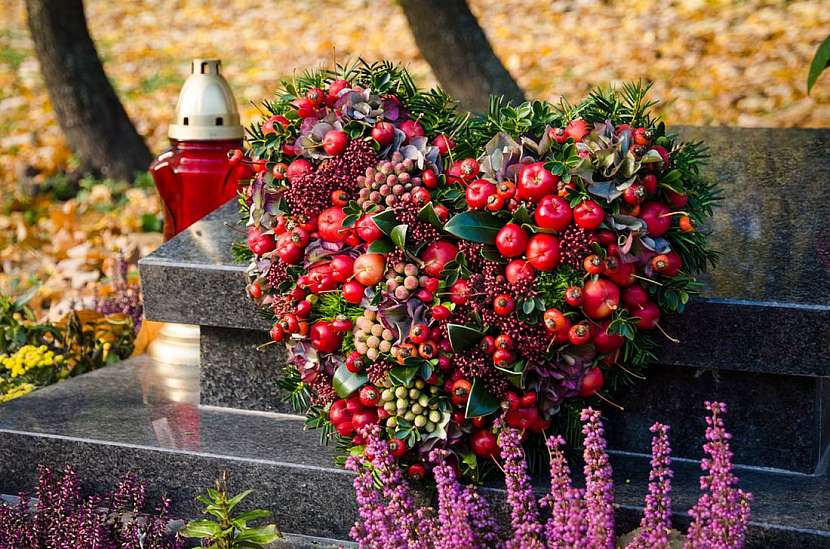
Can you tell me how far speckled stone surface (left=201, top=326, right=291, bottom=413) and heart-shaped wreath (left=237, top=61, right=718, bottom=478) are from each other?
0.38 meters

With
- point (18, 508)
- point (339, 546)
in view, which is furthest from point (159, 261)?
point (339, 546)

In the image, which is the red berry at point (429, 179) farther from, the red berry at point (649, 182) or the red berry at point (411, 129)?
the red berry at point (649, 182)

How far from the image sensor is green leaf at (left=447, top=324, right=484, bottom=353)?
80.7 inches

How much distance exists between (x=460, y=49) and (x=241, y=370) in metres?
2.89

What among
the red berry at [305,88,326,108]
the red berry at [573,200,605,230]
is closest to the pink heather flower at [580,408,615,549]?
the red berry at [573,200,605,230]

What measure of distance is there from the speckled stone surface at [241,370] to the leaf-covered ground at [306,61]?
5.66ft

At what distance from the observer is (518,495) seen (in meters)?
1.99

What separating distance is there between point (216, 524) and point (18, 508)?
1.82ft

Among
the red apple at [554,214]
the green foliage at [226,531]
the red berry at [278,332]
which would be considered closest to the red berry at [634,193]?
the red apple at [554,214]

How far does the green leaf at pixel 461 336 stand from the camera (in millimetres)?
2051

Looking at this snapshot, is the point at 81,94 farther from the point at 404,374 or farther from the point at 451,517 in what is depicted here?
the point at 451,517

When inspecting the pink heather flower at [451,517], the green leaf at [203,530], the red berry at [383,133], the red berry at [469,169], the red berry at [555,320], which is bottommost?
the green leaf at [203,530]

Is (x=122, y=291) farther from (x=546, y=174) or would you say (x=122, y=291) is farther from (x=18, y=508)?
(x=546, y=174)

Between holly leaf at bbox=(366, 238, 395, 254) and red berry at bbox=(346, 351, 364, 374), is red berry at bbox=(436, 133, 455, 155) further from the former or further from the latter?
red berry at bbox=(346, 351, 364, 374)
